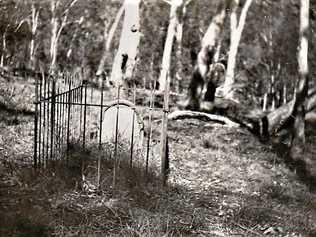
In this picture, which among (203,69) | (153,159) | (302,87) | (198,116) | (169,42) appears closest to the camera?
(153,159)

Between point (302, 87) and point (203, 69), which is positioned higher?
point (203, 69)

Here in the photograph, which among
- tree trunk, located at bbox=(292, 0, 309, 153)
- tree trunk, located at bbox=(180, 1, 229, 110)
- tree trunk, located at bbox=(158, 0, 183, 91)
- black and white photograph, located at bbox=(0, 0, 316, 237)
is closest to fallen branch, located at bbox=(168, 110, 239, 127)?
black and white photograph, located at bbox=(0, 0, 316, 237)

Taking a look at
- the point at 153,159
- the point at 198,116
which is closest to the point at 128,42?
the point at 198,116

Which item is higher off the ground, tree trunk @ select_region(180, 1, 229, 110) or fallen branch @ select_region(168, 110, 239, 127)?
tree trunk @ select_region(180, 1, 229, 110)

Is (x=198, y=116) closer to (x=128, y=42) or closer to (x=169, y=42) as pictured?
(x=128, y=42)

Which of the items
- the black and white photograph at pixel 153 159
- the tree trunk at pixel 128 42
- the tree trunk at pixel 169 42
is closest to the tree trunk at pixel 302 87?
the black and white photograph at pixel 153 159

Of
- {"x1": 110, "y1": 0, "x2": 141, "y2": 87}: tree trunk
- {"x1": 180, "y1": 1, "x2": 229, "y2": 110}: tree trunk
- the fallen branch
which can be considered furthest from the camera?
{"x1": 180, "y1": 1, "x2": 229, "y2": 110}: tree trunk

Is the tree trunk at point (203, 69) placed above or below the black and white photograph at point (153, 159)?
above

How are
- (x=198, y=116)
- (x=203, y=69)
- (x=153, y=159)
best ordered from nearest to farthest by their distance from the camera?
(x=153, y=159) < (x=198, y=116) < (x=203, y=69)

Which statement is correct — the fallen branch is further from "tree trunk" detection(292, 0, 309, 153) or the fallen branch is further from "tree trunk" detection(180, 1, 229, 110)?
"tree trunk" detection(292, 0, 309, 153)

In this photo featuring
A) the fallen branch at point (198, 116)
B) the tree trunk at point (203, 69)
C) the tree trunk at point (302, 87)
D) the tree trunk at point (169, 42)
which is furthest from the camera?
the tree trunk at point (169, 42)

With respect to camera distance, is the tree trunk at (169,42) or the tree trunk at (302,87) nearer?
the tree trunk at (302,87)

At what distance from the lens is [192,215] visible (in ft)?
21.4

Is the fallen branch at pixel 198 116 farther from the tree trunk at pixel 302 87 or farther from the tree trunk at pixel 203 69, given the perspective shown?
the tree trunk at pixel 302 87
